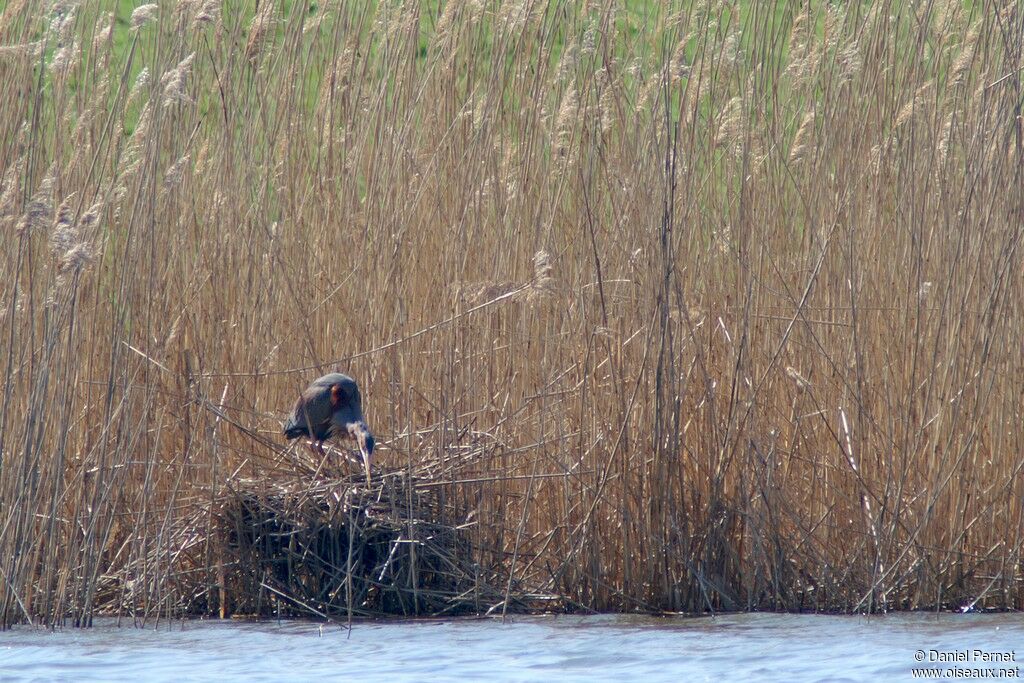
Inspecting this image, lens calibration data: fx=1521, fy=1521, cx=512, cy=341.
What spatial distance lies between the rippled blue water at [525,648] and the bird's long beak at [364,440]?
461mm

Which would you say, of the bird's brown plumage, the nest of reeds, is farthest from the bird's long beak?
the nest of reeds

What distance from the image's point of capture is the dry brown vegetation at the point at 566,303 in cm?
420

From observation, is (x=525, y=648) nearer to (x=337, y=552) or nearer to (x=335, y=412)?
(x=337, y=552)

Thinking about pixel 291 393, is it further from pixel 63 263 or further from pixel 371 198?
pixel 63 263

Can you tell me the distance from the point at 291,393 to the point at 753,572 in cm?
Result: 147

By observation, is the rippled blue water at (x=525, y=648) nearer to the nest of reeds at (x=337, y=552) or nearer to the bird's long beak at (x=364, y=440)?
the nest of reeds at (x=337, y=552)

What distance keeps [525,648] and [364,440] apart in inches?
29.7

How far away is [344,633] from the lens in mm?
4070

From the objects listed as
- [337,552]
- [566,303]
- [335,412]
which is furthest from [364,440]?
[566,303]

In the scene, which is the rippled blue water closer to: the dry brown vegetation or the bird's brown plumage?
the dry brown vegetation

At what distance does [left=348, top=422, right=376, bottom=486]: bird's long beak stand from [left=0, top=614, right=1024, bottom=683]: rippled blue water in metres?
0.46

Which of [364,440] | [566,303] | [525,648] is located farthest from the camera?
[566,303]

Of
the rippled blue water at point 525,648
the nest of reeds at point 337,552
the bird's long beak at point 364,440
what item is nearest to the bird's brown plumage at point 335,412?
the bird's long beak at point 364,440

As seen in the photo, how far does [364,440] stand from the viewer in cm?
423
